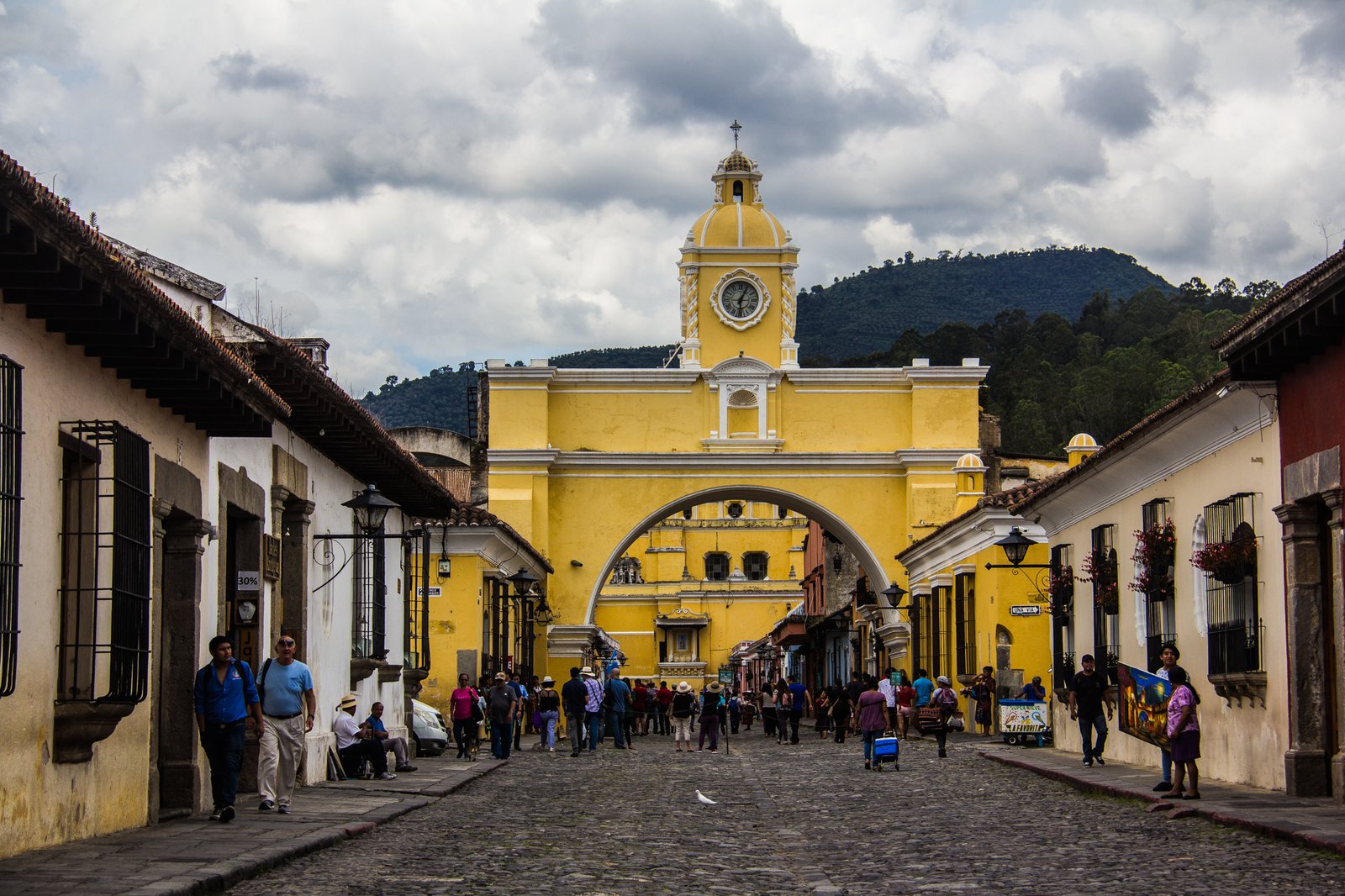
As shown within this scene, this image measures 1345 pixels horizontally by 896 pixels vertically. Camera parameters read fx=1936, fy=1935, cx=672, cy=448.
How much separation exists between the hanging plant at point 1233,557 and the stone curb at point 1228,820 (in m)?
1.84

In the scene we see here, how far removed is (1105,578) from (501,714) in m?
8.13

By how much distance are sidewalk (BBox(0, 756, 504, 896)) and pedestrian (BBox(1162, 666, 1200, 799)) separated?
550 centimetres

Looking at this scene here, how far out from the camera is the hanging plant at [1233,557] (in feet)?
48.4

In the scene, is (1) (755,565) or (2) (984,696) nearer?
(2) (984,696)

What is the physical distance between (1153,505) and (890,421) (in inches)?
947

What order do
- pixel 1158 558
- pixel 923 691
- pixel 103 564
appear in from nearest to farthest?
pixel 103 564
pixel 1158 558
pixel 923 691

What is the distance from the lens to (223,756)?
1225 centimetres

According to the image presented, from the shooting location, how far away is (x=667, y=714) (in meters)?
41.8

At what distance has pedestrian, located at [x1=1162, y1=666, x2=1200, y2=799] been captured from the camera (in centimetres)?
1347

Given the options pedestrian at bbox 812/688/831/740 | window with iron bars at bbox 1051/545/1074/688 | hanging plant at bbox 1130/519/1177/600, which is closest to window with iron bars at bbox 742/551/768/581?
pedestrian at bbox 812/688/831/740

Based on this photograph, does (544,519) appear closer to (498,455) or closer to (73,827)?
(498,455)

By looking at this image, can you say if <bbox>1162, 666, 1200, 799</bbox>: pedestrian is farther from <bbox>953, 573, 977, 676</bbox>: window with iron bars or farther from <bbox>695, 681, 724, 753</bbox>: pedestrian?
<bbox>953, 573, 977, 676</bbox>: window with iron bars

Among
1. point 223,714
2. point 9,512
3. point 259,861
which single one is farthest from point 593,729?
point 9,512

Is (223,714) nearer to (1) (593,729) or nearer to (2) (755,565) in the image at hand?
(1) (593,729)
